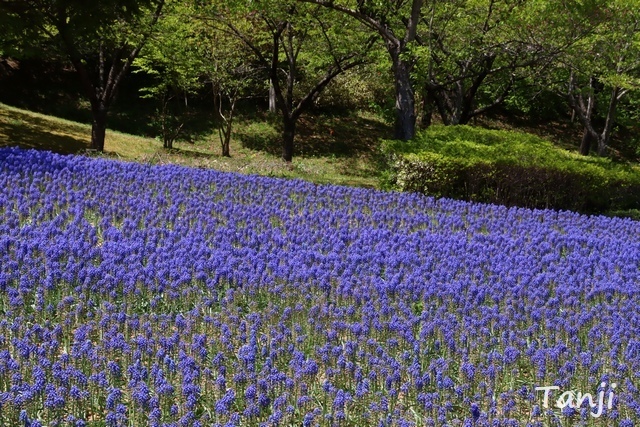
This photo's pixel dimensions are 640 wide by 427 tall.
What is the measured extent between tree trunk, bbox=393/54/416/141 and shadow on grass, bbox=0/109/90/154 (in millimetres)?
8395

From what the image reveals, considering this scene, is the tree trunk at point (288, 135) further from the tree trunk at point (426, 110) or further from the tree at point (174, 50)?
the tree trunk at point (426, 110)

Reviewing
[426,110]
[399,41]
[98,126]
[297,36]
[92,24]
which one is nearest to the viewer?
[92,24]

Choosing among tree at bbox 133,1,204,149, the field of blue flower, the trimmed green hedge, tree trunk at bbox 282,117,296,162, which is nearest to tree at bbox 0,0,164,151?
tree at bbox 133,1,204,149

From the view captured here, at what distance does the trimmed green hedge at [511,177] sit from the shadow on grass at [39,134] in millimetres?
9737

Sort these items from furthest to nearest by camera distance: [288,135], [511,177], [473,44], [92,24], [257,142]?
1. [257,142]
2. [288,135]
3. [473,44]
4. [92,24]
5. [511,177]

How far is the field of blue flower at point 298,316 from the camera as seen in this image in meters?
4.48

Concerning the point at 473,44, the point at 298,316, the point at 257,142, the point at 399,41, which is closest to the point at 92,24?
the point at 399,41

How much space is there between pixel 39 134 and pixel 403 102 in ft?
35.9

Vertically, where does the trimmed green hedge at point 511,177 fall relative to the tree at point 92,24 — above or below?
below

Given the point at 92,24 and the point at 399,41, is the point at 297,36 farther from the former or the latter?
the point at 92,24

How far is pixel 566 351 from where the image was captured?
5422 millimetres

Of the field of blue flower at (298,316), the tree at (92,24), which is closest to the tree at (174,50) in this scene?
the tree at (92,24)

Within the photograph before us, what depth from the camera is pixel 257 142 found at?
2627cm

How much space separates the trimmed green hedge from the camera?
12.8 metres
